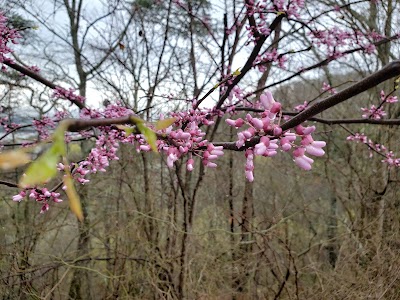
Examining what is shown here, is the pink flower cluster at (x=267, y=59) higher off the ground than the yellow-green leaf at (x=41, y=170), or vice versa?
the pink flower cluster at (x=267, y=59)

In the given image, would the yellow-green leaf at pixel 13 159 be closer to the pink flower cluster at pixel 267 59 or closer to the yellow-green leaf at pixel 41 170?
the yellow-green leaf at pixel 41 170

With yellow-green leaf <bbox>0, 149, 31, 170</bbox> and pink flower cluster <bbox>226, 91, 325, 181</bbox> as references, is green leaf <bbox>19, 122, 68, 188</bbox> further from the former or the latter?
pink flower cluster <bbox>226, 91, 325, 181</bbox>

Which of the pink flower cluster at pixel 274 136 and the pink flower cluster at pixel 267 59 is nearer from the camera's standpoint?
the pink flower cluster at pixel 274 136

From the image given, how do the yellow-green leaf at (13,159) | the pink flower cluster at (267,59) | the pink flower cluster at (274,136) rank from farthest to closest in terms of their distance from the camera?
the pink flower cluster at (267,59)
the pink flower cluster at (274,136)
the yellow-green leaf at (13,159)

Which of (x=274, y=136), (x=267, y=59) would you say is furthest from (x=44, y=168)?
(x=267, y=59)

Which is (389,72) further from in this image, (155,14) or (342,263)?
(155,14)

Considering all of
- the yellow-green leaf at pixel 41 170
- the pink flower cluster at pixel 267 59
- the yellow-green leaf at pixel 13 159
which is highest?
the pink flower cluster at pixel 267 59

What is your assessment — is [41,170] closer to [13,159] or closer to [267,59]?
[13,159]

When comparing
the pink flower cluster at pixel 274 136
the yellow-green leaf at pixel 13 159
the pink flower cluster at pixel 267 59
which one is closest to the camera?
the yellow-green leaf at pixel 13 159

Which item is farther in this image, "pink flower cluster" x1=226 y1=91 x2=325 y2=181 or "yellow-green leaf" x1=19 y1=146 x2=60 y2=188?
→ "pink flower cluster" x1=226 y1=91 x2=325 y2=181

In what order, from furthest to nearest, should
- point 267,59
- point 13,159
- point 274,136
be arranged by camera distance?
point 267,59
point 274,136
point 13,159

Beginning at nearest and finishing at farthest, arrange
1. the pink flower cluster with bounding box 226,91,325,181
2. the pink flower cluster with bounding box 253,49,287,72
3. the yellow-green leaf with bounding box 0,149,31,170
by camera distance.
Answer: the yellow-green leaf with bounding box 0,149,31,170, the pink flower cluster with bounding box 226,91,325,181, the pink flower cluster with bounding box 253,49,287,72

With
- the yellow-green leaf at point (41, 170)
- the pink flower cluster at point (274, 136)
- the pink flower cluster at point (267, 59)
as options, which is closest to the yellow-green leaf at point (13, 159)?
the yellow-green leaf at point (41, 170)

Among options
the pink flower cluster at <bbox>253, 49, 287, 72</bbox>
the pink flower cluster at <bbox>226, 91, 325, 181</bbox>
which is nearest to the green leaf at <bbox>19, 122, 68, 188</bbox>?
the pink flower cluster at <bbox>226, 91, 325, 181</bbox>
